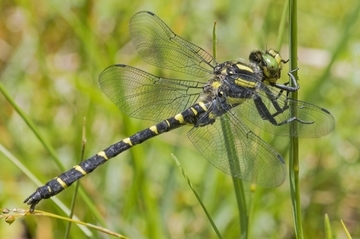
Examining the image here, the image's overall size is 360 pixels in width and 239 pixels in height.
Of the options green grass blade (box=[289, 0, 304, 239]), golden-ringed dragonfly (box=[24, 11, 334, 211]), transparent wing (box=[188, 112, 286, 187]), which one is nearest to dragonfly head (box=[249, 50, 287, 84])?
→ golden-ringed dragonfly (box=[24, 11, 334, 211])

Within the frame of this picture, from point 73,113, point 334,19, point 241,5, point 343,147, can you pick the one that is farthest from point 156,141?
point 334,19

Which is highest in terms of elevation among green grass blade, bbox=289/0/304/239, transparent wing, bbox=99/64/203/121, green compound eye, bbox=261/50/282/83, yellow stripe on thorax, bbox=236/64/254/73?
transparent wing, bbox=99/64/203/121

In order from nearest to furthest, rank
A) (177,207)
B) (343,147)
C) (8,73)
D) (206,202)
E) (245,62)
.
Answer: (245,62), (206,202), (177,207), (343,147), (8,73)

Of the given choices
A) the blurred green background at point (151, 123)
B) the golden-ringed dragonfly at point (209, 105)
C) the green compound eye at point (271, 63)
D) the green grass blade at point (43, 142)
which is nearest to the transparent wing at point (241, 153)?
the golden-ringed dragonfly at point (209, 105)

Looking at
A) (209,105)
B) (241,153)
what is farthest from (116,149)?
(241,153)

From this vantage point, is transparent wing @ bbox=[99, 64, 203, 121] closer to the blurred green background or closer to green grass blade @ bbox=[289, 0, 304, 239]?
the blurred green background

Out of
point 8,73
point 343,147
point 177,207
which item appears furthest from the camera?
point 8,73

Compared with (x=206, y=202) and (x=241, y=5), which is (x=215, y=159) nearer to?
(x=206, y=202)

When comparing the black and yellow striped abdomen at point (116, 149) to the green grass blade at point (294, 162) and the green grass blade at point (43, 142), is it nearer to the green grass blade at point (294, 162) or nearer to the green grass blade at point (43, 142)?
the green grass blade at point (43, 142)

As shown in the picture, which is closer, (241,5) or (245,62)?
(245,62)
